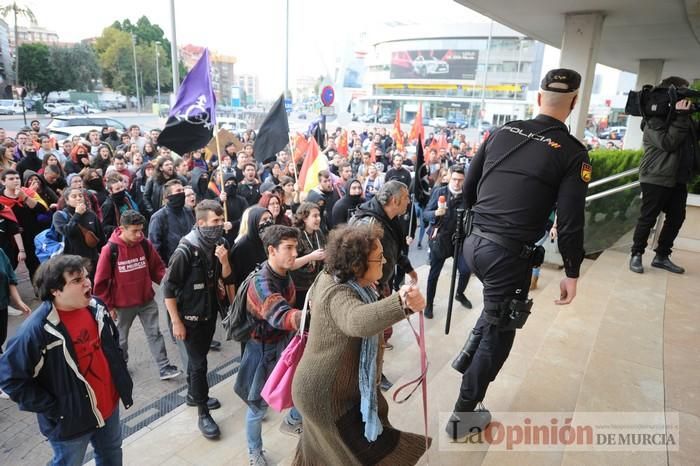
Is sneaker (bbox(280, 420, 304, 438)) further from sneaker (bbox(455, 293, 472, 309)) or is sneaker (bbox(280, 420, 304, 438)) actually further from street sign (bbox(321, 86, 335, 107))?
street sign (bbox(321, 86, 335, 107))

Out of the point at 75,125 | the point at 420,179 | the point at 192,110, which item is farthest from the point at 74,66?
the point at 420,179

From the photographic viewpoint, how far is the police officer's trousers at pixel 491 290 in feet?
8.54

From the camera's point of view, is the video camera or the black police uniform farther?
the video camera

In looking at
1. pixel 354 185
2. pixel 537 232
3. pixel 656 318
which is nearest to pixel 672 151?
pixel 656 318

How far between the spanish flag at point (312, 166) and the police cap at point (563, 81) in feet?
18.4

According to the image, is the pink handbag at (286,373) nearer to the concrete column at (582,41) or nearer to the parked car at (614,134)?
the concrete column at (582,41)

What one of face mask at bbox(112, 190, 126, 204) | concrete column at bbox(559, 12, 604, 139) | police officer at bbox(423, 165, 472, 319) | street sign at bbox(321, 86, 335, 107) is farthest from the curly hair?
street sign at bbox(321, 86, 335, 107)

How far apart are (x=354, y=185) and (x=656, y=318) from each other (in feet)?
13.6

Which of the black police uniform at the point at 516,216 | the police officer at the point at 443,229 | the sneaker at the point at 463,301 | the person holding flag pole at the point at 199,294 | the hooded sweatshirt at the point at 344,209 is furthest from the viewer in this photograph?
the hooded sweatshirt at the point at 344,209

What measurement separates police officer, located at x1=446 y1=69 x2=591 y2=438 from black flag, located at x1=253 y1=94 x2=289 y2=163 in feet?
17.3

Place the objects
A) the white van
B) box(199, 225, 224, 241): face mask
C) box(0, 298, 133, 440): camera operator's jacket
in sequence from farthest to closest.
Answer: the white van
box(199, 225, 224, 241): face mask
box(0, 298, 133, 440): camera operator's jacket

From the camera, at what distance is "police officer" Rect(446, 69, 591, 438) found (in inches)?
98.0

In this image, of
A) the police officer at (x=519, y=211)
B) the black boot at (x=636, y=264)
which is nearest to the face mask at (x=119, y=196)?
the police officer at (x=519, y=211)

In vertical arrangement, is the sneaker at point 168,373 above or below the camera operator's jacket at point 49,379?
below
